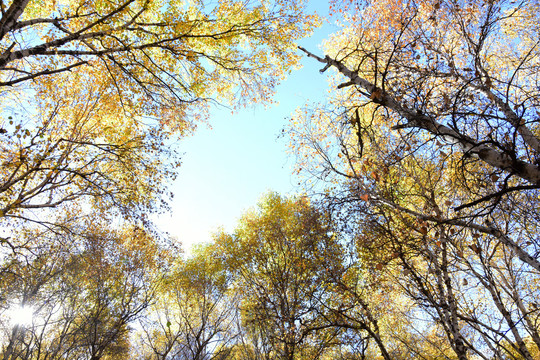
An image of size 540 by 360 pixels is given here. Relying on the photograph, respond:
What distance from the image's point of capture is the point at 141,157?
7574mm

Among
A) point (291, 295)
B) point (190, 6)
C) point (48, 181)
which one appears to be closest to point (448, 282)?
point (291, 295)

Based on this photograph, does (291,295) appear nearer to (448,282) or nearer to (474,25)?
(448,282)

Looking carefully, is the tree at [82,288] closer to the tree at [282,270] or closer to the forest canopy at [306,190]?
the forest canopy at [306,190]

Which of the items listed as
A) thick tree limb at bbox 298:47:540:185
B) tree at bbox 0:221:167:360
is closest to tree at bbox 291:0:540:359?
thick tree limb at bbox 298:47:540:185

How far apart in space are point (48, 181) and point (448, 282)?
10549mm

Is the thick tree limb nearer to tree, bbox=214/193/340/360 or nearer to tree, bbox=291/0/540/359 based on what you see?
tree, bbox=291/0/540/359

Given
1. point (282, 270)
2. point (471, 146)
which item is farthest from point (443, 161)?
point (282, 270)

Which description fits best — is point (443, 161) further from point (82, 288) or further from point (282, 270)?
point (82, 288)

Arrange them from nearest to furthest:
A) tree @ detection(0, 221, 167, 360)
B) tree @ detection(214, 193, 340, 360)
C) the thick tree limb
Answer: the thick tree limb, tree @ detection(214, 193, 340, 360), tree @ detection(0, 221, 167, 360)

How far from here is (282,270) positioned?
36.6 feet

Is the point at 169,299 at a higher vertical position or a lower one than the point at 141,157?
lower

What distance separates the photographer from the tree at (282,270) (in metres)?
9.01

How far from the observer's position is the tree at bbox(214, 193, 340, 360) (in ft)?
29.6

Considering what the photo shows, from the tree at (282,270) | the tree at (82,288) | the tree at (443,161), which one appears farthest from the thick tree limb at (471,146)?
the tree at (82,288)
